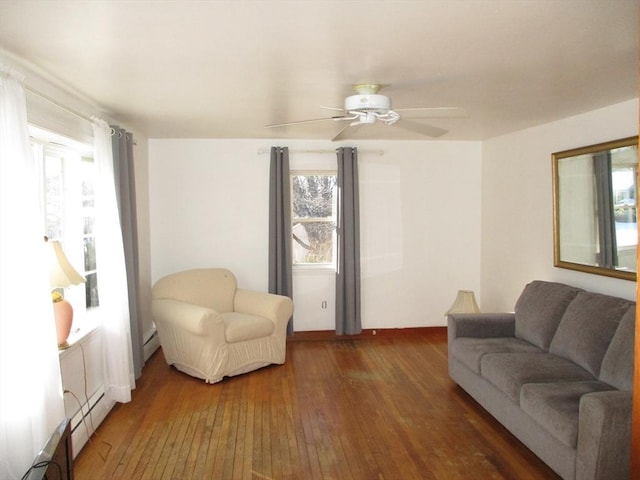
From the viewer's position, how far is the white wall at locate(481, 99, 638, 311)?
362 centimetres

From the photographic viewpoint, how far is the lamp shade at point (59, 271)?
2678mm

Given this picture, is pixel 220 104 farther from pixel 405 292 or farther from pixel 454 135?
pixel 405 292

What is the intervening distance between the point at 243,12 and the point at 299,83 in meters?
1.08

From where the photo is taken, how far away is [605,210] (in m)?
3.58

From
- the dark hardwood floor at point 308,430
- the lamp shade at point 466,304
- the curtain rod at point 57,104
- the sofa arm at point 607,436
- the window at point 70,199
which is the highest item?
the curtain rod at point 57,104

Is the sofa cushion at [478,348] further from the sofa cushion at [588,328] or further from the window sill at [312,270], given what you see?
the window sill at [312,270]

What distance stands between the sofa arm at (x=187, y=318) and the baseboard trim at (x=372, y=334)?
1.50m

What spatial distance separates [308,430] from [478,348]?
1.42m

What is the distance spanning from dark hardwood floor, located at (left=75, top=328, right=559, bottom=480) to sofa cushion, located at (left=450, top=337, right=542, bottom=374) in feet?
1.12

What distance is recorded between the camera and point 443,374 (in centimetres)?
434

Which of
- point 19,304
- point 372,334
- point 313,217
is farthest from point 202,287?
point 19,304

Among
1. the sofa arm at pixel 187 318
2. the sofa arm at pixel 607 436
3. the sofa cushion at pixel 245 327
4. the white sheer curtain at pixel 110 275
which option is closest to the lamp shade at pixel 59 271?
the white sheer curtain at pixel 110 275

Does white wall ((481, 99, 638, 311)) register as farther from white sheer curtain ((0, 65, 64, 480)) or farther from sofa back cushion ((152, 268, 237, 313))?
white sheer curtain ((0, 65, 64, 480))

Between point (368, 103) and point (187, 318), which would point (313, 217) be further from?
point (368, 103)
